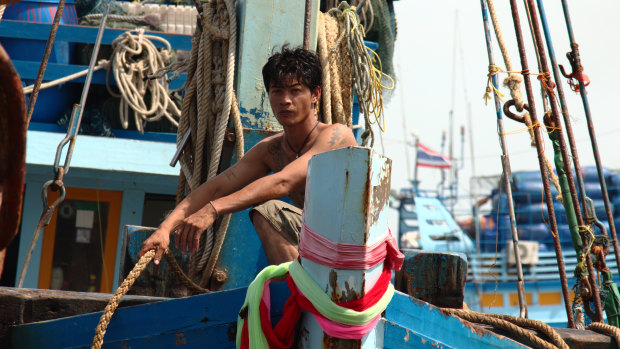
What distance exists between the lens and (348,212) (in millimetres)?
1879

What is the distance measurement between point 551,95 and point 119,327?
2640 mm

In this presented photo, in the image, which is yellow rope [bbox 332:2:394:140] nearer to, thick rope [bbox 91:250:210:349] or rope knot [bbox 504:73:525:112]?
rope knot [bbox 504:73:525:112]

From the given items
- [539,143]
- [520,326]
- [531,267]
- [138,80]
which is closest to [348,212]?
[520,326]

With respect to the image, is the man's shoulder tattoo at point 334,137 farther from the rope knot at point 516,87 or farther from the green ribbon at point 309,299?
the rope knot at point 516,87

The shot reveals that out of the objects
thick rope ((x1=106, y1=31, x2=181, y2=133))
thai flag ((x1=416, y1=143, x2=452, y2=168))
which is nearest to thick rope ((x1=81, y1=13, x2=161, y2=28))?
thick rope ((x1=106, y1=31, x2=181, y2=133))

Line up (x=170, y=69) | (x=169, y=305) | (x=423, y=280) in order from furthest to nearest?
1. (x=170, y=69)
2. (x=423, y=280)
3. (x=169, y=305)

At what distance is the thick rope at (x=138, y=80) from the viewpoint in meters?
6.45

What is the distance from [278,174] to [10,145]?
1299 millimetres

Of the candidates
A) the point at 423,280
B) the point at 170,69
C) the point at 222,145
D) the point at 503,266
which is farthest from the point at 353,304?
the point at 503,266

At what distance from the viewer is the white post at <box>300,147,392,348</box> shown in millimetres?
1878

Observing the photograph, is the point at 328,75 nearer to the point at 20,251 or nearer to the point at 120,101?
the point at 120,101

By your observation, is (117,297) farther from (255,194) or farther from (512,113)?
(512,113)

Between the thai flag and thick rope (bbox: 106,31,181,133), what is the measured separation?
19.8 metres

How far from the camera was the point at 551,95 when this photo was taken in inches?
146
